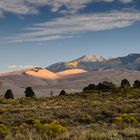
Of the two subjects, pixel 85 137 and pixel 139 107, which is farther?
pixel 139 107

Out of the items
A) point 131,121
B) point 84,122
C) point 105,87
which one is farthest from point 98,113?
point 105,87

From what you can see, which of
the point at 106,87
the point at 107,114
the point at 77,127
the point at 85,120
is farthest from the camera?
the point at 106,87

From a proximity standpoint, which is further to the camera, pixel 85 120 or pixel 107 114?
pixel 107 114

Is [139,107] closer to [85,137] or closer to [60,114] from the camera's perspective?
[60,114]

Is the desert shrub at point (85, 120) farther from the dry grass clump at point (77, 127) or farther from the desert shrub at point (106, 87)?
the desert shrub at point (106, 87)

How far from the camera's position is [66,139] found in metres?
15.3

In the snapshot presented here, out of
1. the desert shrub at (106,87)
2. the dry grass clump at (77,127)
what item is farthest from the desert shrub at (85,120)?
the desert shrub at (106,87)

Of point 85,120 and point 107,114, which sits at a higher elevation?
point 107,114

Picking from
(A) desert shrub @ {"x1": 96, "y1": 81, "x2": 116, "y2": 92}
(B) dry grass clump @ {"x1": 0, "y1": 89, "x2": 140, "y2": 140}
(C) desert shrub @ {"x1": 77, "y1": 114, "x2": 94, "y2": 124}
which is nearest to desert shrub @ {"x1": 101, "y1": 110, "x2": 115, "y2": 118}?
(B) dry grass clump @ {"x1": 0, "y1": 89, "x2": 140, "y2": 140}

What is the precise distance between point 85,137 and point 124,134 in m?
2.29

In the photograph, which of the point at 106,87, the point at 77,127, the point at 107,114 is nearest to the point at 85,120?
the point at 107,114

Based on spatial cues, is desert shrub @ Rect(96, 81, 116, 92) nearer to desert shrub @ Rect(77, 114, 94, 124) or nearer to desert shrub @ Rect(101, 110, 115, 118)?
desert shrub @ Rect(101, 110, 115, 118)

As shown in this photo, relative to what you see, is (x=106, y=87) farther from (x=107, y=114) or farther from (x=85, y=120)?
(x=85, y=120)

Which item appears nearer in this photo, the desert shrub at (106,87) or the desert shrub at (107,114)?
the desert shrub at (107,114)
